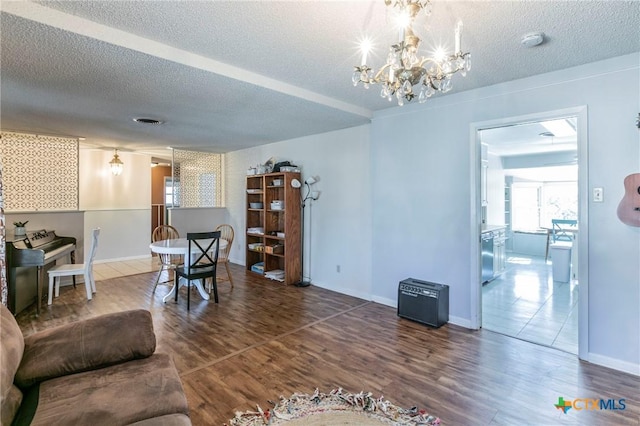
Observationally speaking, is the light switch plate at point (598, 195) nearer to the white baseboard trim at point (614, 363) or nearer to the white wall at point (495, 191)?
the white baseboard trim at point (614, 363)

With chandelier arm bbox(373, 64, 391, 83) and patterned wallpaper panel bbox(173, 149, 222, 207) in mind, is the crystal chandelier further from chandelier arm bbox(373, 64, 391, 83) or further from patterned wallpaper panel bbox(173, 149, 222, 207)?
patterned wallpaper panel bbox(173, 149, 222, 207)

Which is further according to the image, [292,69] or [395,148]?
[395,148]

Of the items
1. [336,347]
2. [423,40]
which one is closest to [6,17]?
[423,40]

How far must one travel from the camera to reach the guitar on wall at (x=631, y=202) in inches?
94.5

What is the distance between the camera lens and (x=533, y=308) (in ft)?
12.8

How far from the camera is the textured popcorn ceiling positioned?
1.89 m

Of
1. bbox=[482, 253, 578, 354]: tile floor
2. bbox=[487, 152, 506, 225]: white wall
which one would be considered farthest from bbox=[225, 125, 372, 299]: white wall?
bbox=[487, 152, 506, 225]: white wall

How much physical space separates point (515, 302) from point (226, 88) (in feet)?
14.0

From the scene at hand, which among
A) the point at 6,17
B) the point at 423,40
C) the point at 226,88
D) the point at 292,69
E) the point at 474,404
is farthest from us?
the point at 226,88

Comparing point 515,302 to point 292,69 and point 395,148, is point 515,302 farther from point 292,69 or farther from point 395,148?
point 292,69

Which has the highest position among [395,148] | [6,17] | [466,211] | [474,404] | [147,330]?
[6,17]

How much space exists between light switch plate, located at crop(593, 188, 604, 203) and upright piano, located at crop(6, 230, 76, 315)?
5592 mm

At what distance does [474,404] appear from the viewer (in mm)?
2070

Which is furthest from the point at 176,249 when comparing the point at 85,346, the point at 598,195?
the point at 598,195
